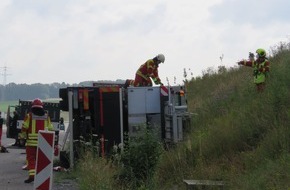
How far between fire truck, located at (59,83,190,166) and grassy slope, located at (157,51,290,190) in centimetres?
51

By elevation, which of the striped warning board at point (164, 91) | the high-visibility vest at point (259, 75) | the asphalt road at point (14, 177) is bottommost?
the asphalt road at point (14, 177)

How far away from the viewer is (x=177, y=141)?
33.6 feet

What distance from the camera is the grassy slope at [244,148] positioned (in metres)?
6.77

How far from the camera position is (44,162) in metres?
6.67

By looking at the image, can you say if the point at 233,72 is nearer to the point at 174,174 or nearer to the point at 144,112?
the point at 144,112

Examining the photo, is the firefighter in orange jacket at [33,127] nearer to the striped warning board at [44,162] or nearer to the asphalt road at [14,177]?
the asphalt road at [14,177]

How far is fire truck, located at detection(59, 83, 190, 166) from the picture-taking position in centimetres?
1049

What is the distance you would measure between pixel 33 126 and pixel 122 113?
6.13 ft

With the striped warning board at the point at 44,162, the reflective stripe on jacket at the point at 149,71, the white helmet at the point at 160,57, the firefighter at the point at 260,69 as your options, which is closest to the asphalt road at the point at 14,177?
the striped warning board at the point at 44,162

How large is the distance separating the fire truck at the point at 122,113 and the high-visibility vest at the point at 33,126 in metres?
0.64

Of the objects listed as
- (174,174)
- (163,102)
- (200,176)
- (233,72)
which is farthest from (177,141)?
(233,72)

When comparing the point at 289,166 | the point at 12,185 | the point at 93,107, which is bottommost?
the point at 12,185

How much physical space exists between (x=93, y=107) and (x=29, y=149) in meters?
1.58

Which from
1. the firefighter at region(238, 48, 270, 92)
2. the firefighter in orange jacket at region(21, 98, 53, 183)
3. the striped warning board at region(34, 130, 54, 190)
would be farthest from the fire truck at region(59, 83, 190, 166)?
the striped warning board at region(34, 130, 54, 190)
